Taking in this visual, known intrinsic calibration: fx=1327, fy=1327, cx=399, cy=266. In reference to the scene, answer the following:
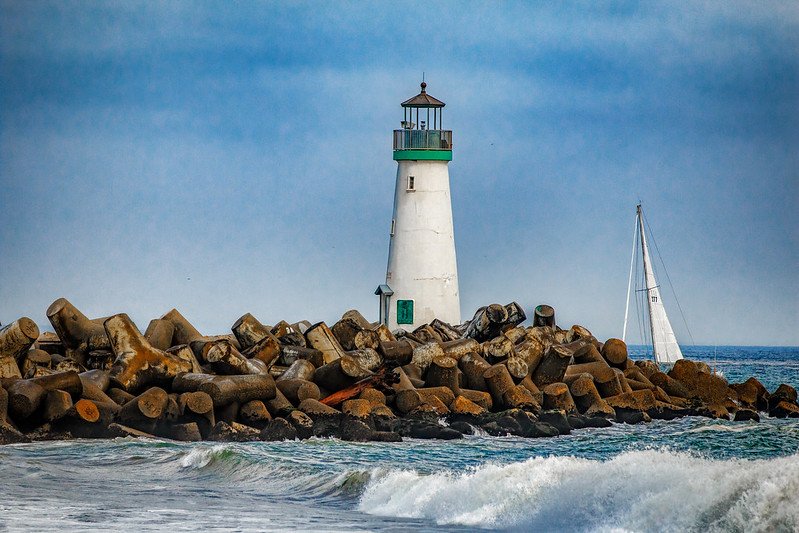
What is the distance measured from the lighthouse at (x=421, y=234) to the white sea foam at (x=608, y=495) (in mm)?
18582

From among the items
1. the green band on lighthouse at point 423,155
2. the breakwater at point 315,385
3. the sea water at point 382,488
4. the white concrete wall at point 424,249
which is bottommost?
the sea water at point 382,488

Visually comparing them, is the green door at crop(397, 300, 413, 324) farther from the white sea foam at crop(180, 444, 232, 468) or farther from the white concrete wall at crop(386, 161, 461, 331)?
the white sea foam at crop(180, 444, 232, 468)

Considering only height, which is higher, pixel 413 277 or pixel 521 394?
pixel 413 277

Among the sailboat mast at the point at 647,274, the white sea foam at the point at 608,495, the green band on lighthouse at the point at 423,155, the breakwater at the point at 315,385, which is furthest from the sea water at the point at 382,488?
the sailboat mast at the point at 647,274

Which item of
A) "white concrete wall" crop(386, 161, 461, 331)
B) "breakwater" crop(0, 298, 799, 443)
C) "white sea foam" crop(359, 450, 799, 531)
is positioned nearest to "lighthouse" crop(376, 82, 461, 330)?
"white concrete wall" crop(386, 161, 461, 331)

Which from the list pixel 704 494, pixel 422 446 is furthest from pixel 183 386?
pixel 704 494

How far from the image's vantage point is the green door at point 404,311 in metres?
34.0

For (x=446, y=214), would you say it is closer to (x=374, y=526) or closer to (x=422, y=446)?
(x=422, y=446)

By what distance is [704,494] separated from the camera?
11.1 metres

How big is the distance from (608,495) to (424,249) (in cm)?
2221

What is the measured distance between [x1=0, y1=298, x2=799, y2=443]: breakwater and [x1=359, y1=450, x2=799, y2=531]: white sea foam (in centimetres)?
495

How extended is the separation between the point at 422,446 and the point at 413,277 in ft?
48.2

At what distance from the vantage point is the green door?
34.0 meters

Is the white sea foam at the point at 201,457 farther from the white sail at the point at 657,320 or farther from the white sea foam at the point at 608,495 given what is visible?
the white sail at the point at 657,320
